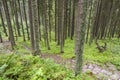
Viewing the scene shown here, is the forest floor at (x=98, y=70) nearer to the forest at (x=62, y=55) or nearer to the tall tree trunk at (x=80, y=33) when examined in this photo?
the forest at (x=62, y=55)

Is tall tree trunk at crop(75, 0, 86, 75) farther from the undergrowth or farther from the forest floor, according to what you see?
the forest floor

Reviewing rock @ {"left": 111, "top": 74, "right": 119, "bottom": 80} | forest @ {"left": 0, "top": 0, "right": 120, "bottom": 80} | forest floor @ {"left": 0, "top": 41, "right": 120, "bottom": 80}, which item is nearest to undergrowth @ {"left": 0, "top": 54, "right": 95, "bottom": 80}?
forest @ {"left": 0, "top": 0, "right": 120, "bottom": 80}

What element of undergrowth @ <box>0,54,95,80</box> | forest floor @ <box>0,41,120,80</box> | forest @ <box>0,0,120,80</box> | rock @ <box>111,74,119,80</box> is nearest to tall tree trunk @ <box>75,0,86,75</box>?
forest @ <box>0,0,120,80</box>

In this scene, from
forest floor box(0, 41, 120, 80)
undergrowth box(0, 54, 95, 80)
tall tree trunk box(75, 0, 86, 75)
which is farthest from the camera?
forest floor box(0, 41, 120, 80)

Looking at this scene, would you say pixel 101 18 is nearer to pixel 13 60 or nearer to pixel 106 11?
pixel 106 11

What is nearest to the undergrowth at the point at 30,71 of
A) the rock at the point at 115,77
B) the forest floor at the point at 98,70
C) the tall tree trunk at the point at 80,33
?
the tall tree trunk at the point at 80,33

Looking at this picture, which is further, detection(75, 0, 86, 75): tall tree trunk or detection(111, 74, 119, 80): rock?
detection(111, 74, 119, 80): rock

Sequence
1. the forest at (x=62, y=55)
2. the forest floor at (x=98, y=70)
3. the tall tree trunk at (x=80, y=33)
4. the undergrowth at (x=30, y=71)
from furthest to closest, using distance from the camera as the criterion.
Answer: the forest floor at (x=98, y=70) < the tall tree trunk at (x=80, y=33) < the forest at (x=62, y=55) < the undergrowth at (x=30, y=71)

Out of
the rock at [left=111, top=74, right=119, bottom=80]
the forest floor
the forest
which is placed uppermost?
the forest

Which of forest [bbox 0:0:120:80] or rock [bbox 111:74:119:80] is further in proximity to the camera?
rock [bbox 111:74:119:80]

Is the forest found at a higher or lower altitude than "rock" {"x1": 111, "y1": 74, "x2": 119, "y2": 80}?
higher

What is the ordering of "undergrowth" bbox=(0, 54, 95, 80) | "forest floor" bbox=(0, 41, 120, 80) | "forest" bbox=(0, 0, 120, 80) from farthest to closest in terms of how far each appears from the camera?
"forest floor" bbox=(0, 41, 120, 80), "forest" bbox=(0, 0, 120, 80), "undergrowth" bbox=(0, 54, 95, 80)

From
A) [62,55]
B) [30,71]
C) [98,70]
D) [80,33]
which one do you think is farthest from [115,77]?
[30,71]

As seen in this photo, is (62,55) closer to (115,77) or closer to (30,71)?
(115,77)
